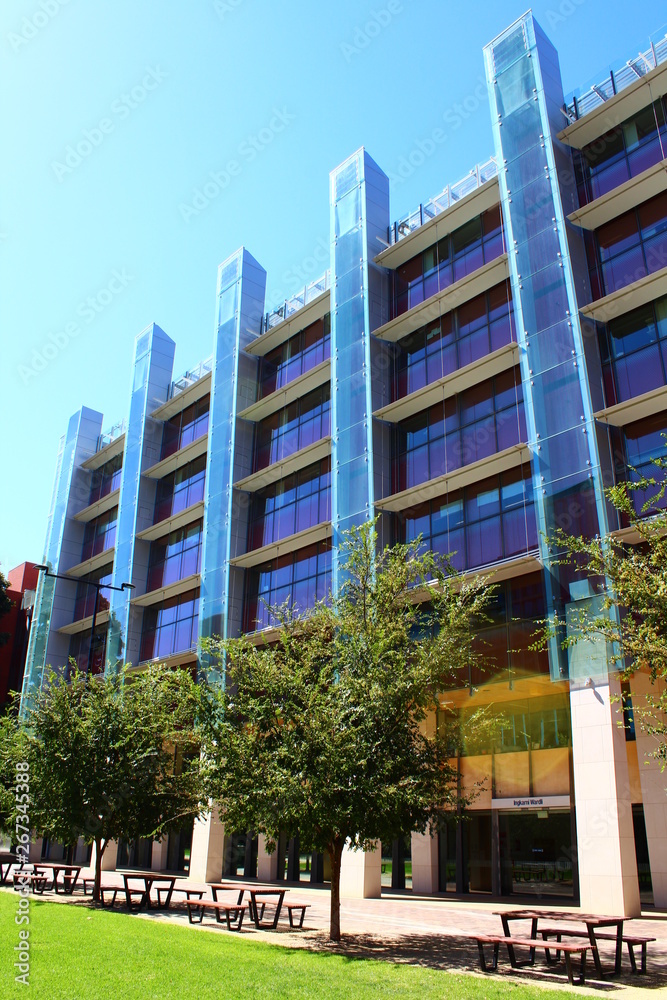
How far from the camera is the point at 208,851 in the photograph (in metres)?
30.3

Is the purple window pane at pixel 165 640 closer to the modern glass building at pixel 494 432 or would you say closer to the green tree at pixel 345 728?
Answer: the modern glass building at pixel 494 432

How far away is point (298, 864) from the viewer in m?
31.3

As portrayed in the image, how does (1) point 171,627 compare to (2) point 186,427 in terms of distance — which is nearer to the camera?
(1) point 171,627

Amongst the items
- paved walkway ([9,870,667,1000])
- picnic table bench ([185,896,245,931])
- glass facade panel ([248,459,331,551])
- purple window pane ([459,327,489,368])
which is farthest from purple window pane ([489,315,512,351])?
picnic table bench ([185,896,245,931])

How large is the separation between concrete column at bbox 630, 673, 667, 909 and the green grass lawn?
11.5 metres

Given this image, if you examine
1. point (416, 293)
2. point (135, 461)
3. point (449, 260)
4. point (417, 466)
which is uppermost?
point (449, 260)

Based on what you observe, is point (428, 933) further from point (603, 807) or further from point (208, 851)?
point (208, 851)

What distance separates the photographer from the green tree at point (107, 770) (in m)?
20.2

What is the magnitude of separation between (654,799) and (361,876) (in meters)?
8.72

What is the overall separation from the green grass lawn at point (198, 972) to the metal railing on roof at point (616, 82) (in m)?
23.5

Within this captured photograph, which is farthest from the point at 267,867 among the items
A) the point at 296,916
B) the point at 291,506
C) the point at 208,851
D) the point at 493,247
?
the point at 493,247

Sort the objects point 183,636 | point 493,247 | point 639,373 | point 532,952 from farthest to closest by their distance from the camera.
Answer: point 183,636 < point 493,247 < point 639,373 < point 532,952

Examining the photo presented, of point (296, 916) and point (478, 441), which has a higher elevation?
point (478, 441)

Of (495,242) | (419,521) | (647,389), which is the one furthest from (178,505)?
(647,389)
